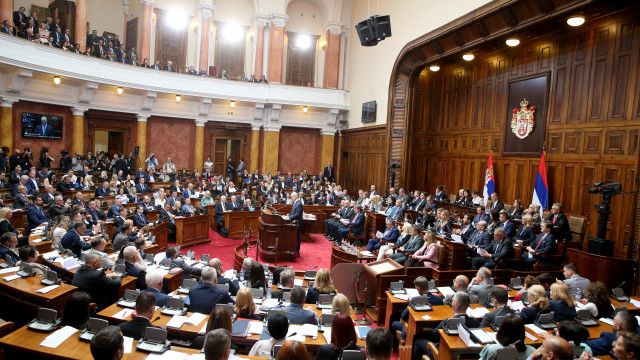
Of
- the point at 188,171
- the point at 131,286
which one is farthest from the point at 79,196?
the point at 188,171

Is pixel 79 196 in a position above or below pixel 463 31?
below

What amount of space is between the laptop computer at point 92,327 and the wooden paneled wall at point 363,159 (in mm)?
11618

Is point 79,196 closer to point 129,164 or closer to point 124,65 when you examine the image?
point 129,164

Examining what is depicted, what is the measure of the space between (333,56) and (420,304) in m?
15.3

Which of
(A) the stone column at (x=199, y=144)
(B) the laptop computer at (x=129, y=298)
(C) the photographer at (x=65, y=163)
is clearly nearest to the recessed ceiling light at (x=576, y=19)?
(B) the laptop computer at (x=129, y=298)

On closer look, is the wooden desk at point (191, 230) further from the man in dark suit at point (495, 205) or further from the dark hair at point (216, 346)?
the dark hair at point (216, 346)

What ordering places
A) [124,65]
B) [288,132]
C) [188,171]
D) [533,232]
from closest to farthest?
[533,232], [124,65], [188,171], [288,132]

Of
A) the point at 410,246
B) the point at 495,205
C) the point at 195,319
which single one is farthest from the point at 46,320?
the point at 495,205

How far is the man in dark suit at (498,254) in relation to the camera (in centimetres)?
733

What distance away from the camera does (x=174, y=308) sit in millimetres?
4484

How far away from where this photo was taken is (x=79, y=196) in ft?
31.4

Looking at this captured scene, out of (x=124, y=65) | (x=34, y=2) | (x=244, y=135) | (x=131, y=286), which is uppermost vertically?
(x=34, y=2)

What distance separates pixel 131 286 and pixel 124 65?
1188 centimetres

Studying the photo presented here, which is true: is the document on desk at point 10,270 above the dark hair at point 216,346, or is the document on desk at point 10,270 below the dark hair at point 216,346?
below
